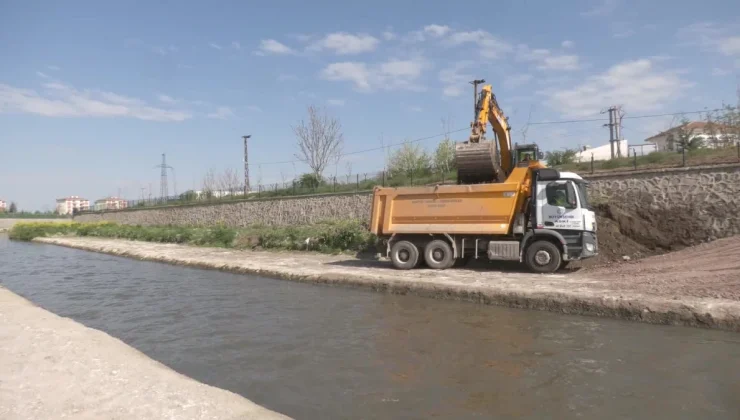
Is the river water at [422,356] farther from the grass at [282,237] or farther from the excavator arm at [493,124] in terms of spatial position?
the grass at [282,237]

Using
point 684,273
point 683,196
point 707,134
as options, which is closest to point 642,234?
point 683,196

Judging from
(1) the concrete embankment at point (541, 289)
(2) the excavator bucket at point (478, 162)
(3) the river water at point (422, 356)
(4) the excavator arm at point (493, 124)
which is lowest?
(3) the river water at point (422, 356)

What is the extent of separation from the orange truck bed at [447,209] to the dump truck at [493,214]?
3cm

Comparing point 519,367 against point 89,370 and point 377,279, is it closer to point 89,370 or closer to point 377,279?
point 89,370

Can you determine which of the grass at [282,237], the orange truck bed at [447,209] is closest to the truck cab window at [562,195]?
the orange truck bed at [447,209]

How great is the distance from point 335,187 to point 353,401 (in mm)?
28158

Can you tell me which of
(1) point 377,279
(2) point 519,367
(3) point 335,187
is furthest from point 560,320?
(3) point 335,187

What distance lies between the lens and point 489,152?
551 inches

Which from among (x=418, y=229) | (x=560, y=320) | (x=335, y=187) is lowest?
(x=560, y=320)

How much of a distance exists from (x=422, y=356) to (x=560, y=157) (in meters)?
22.1

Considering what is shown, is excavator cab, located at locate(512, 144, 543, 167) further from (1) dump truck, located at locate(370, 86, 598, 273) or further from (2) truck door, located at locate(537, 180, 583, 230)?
(2) truck door, located at locate(537, 180, 583, 230)

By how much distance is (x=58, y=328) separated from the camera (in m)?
7.55

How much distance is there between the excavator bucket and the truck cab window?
1.78 m

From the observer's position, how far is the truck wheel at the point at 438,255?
14.4m
